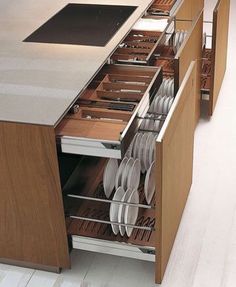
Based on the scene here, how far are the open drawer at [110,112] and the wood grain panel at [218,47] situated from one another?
735 millimetres

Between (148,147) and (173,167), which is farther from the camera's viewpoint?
(148,147)

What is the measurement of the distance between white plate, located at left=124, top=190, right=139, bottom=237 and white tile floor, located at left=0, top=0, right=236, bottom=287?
18 centimetres

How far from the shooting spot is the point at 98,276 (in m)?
1.93

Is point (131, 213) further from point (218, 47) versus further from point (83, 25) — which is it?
point (218, 47)

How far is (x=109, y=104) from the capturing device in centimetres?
189

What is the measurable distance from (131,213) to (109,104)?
371mm

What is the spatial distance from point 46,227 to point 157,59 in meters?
0.93

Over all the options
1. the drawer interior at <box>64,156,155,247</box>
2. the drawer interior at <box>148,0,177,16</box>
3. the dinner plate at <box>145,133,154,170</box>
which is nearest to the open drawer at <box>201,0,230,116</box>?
the drawer interior at <box>148,0,177,16</box>

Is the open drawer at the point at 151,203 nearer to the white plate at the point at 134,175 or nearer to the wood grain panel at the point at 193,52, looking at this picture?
the white plate at the point at 134,175

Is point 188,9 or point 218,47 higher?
point 188,9

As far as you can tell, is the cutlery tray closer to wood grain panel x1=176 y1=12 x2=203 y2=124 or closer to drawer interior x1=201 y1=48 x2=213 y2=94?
wood grain panel x1=176 y1=12 x2=203 y2=124

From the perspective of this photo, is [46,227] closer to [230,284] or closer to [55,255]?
[55,255]

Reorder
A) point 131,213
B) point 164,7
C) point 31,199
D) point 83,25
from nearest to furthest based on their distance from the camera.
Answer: point 31,199, point 131,213, point 83,25, point 164,7

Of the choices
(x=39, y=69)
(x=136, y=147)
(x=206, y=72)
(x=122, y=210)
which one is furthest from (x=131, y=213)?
(x=206, y=72)
